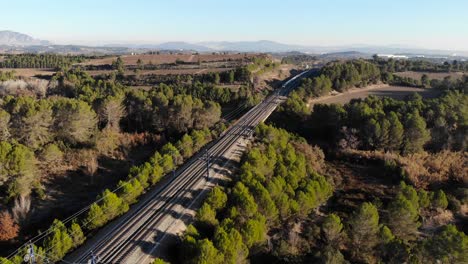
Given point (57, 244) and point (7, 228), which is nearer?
point (57, 244)

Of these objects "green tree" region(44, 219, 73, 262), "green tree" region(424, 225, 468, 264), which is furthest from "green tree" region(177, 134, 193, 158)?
"green tree" region(424, 225, 468, 264)

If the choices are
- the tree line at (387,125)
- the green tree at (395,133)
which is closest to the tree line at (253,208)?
the tree line at (387,125)

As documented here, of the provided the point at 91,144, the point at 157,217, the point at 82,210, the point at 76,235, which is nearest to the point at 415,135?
the point at 157,217

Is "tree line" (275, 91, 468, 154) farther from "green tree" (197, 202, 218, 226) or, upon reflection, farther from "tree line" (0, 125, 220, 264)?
"green tree" (197, 202, 218, 226)

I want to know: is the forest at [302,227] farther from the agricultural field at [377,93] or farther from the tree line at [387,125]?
the agricultural field at [377,93]

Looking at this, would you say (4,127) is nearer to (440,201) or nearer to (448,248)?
(448,248)
